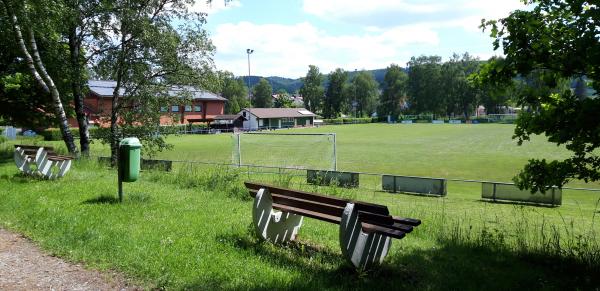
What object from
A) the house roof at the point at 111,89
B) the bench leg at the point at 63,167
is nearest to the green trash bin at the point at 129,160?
the bench leg at the point at 63,167

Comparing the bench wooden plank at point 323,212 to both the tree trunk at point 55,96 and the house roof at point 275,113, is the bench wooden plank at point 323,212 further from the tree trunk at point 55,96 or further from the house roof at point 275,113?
the house roof at point 275,113

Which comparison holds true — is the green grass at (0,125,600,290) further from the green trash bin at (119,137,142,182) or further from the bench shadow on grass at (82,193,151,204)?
the green trash bin at (119,137,142,182)

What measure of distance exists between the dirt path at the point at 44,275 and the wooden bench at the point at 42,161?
18.0 feet

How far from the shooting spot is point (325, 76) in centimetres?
14862

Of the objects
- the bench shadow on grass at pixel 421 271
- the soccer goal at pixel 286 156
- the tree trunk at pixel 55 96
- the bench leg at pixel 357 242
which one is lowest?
the soccer goal at pixel 286 156

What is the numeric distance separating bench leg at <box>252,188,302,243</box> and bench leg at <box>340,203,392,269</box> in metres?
1.43

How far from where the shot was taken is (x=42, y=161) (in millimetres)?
10617

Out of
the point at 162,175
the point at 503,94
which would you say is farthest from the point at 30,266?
the point at 162,175

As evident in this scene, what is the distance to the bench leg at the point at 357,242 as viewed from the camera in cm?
463

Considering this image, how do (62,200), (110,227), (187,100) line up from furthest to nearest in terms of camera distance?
(187,100) < (62,200) < (110,227)

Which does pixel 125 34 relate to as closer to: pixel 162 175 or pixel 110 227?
pixel 162 175

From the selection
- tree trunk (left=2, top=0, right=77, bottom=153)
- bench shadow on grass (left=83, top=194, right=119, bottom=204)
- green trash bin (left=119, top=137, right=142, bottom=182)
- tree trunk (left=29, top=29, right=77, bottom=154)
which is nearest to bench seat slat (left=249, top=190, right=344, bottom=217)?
green trash bin (left=119, top=137, right=142, bottom=182)

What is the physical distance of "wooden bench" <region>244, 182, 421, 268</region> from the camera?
4639 millimetres

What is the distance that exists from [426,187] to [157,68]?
11558mm
